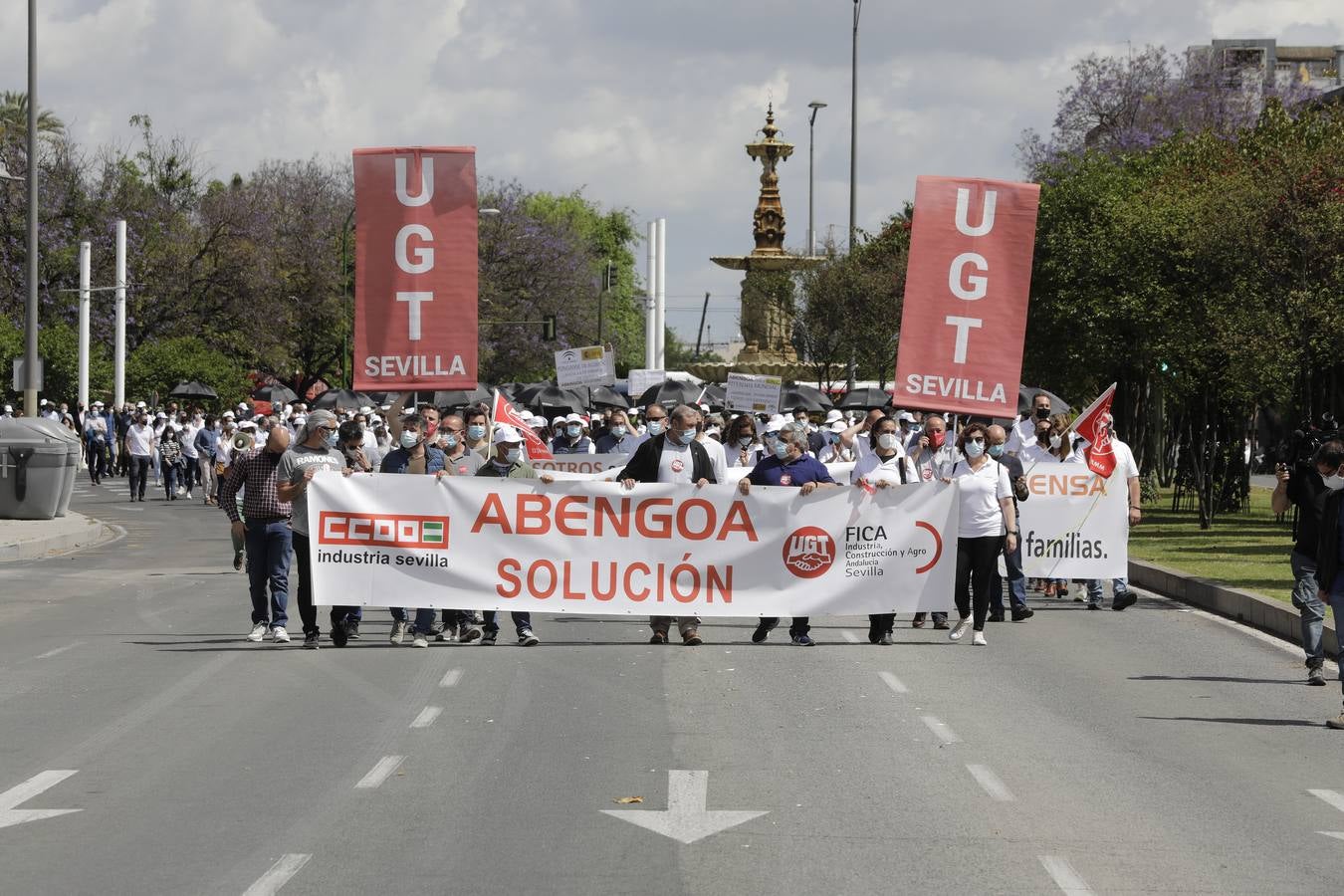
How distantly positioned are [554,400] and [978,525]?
30.7 meters

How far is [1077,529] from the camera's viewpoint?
64.5 ft

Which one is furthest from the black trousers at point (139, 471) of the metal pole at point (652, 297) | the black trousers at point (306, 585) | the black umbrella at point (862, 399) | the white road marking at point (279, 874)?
the white road marking at point (279, 874)

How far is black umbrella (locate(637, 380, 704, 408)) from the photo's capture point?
46.5 metres

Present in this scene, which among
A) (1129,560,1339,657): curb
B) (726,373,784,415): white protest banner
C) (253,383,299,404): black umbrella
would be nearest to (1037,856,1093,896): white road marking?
(1129,560,1339,657): curb

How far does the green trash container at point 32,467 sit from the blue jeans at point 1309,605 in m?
20.8

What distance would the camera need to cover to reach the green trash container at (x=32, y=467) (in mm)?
29078

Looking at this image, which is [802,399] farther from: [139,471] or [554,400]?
[139,471]

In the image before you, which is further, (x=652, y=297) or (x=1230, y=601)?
(x=652, y=297)

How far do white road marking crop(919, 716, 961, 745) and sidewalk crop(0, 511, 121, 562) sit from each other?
15.6 m

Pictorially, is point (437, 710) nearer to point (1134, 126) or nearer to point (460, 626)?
point (460, 626)

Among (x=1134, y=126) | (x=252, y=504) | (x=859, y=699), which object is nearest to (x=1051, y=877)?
(x=859, y=699)

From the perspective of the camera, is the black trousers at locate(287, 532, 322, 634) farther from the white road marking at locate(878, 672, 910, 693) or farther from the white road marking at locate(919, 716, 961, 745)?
the white road marking at locate(919, 716, 961, 745)

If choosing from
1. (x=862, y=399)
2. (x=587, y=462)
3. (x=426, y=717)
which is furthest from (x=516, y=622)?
(x=862, y=399)

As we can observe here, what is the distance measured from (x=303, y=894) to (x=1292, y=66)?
466 feet
